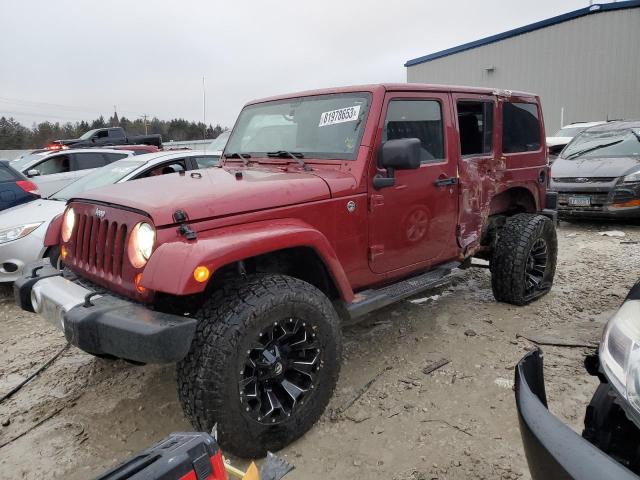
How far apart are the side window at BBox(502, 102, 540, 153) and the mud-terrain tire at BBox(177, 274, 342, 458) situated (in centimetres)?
254

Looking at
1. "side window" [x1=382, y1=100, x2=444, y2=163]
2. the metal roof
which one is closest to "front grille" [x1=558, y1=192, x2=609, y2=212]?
"side window" [x1=382, y1=100, x2=444, y2=163]

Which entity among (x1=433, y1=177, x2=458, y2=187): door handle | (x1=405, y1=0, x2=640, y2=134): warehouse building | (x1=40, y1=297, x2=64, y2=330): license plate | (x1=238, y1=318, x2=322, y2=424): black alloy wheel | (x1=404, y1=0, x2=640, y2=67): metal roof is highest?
(x1=404, y1=0, x2=640, y2=67): metal roof

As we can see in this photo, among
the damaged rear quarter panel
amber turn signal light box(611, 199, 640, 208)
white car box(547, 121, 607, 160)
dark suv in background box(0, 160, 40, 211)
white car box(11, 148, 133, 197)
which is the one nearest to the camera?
the damaged rear quarter panel

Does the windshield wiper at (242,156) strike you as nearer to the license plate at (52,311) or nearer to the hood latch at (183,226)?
the hood latch at (183,226)

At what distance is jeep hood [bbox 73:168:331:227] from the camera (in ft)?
7.86

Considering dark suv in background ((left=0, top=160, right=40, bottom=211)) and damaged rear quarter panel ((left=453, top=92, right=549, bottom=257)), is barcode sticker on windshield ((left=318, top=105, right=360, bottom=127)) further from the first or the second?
dark suv in background ((left=0, top=160, right=40, bottom=211))

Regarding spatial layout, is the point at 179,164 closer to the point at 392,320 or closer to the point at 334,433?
the point at 392,320

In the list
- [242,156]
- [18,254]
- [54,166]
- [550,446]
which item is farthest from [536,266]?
[54,166]

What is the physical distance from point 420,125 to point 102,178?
3954 mm

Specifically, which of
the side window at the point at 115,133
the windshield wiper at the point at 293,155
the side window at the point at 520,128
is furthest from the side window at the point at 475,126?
the side window at the point at 115,133

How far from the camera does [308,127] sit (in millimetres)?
3371

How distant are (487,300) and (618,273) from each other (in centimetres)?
193

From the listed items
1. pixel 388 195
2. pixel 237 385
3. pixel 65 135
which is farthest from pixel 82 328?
pixel 65 135

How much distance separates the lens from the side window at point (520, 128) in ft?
13.8
